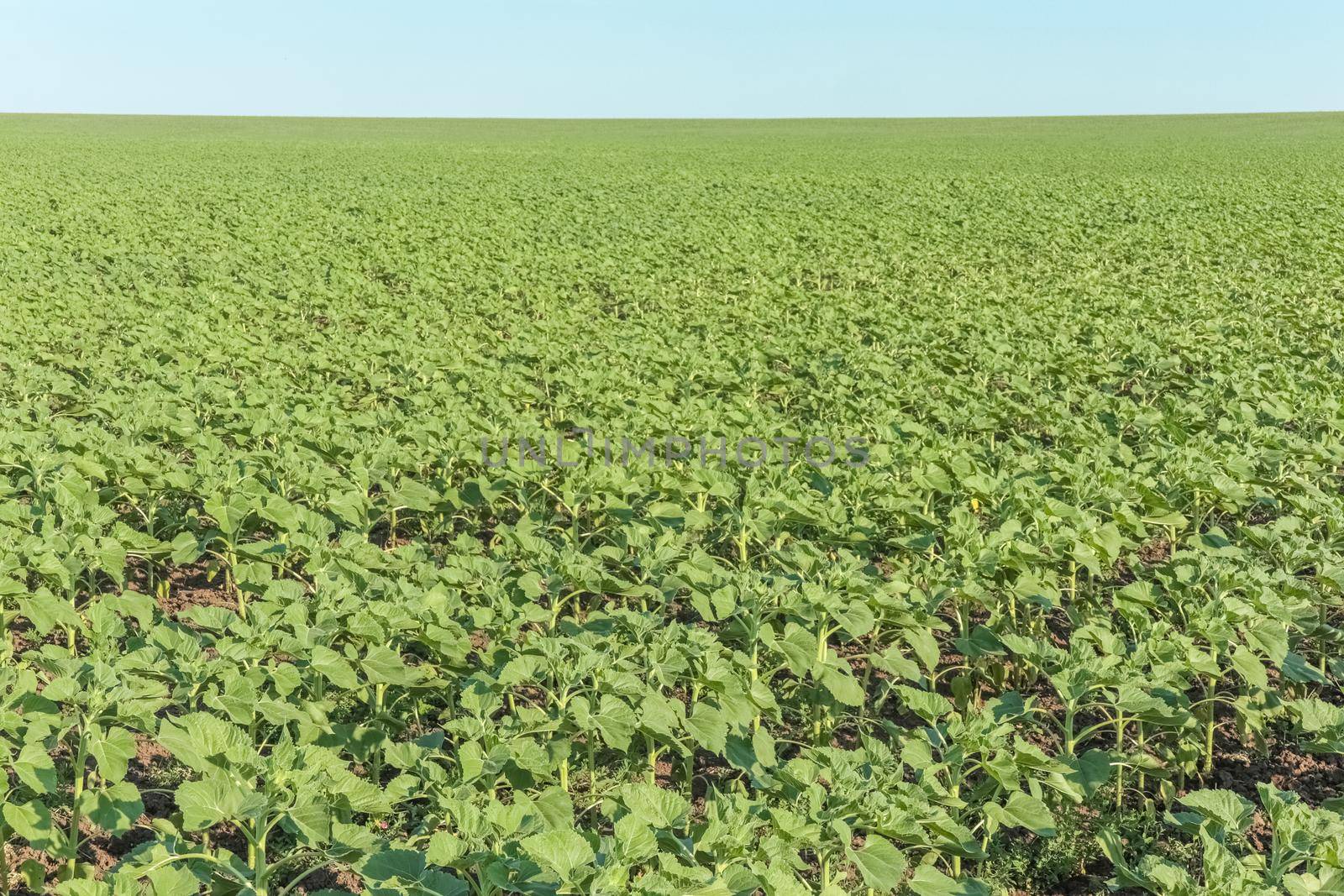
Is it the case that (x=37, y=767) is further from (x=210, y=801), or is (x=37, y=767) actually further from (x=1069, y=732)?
(x=1069, y=732)

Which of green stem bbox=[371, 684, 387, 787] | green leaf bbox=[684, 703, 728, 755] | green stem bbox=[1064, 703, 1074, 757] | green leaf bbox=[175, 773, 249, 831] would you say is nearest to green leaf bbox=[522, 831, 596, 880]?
green leaf bbox=[175, 773, 249, 831]

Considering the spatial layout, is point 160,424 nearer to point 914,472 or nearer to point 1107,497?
point 914,472

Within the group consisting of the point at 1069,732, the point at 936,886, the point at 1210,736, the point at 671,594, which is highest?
the point at 671,594

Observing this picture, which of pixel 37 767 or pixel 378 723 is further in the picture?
pixel 378 723

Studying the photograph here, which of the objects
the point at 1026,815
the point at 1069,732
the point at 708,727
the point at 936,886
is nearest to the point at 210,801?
the point at 708,727

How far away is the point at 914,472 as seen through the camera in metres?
6.62

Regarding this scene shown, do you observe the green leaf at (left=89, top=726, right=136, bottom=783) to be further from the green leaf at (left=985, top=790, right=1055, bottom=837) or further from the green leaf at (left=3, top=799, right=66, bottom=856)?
the green leaf at (left=985, top=790, right=1055, bottom=837)
